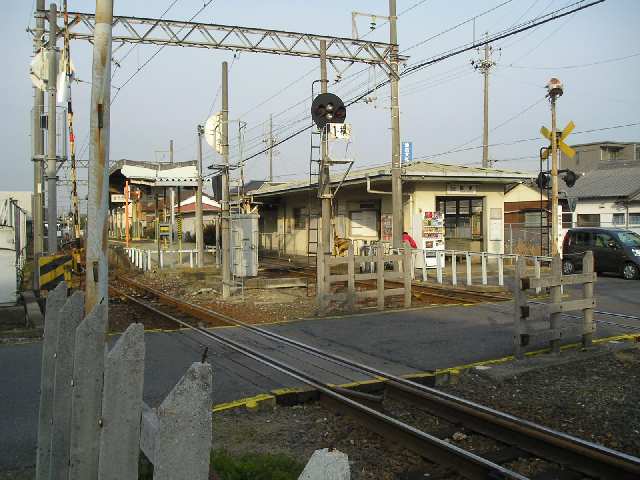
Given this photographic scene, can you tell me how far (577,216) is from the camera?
39188mm

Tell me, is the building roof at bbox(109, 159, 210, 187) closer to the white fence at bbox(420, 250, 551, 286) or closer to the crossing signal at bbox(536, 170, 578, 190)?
the white fence at bbox(420, 250, 551, 286)

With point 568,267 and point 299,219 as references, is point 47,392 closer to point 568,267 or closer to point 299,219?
point 568,267

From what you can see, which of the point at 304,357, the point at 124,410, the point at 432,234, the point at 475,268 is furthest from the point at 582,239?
the point at 124,410

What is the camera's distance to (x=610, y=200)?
121 feet

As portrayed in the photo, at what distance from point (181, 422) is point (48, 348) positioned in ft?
6.58

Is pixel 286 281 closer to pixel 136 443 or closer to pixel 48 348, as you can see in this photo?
pixel 48 348

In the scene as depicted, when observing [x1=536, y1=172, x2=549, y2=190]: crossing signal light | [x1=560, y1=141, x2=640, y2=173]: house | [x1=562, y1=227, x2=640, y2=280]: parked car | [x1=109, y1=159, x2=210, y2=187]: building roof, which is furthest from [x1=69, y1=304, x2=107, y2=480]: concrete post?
[x1=560, y1=141, x2=640, y2=173]: house

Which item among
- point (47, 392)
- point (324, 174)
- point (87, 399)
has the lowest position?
→ point (47, 392)

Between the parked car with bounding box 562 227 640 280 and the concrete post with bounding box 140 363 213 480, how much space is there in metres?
19.5

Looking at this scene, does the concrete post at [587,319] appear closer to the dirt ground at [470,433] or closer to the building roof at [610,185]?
the dirt ground at [470,433]

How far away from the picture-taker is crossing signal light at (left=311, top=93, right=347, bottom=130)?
593 inches

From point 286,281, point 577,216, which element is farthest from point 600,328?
point 577,216

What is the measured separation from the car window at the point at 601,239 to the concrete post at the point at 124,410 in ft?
69.9

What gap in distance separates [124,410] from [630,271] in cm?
2063
